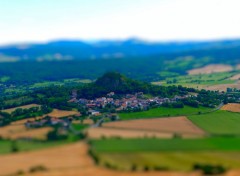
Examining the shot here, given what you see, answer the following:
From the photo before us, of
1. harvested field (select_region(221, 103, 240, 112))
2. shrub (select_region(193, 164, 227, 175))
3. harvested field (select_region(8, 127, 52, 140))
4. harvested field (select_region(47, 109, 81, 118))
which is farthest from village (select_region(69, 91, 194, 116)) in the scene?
shrub (select_region(193, 164, 227, 175))

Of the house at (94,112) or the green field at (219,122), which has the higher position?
the house at (94,112)

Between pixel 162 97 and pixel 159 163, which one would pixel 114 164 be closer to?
pixel 159 163

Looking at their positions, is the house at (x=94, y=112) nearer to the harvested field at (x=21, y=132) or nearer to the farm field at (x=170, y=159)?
the harvested field at (x=21, y=132)

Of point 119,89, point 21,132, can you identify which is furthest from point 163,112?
point 21,132

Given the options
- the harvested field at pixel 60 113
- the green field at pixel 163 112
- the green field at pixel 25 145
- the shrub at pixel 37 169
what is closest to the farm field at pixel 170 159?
the shrub at pixel 37 169

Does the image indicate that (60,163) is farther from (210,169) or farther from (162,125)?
(162,125)

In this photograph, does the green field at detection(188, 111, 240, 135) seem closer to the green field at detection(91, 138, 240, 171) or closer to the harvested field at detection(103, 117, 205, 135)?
the harvested field at detection(103, 117, 205, 135)
